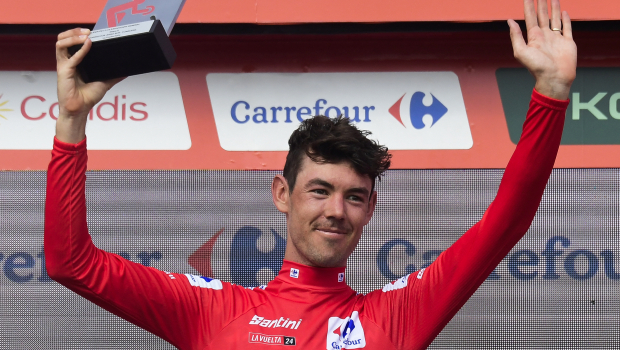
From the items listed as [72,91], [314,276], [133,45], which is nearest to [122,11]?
[133,45]

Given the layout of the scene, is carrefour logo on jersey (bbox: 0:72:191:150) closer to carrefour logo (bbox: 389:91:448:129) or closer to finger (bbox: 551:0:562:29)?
carrefour logo (bbox: 389:91:448:129)

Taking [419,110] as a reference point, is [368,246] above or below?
below

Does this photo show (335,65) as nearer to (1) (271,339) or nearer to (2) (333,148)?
(2) (333,148)

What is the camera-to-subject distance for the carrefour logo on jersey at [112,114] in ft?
10.4

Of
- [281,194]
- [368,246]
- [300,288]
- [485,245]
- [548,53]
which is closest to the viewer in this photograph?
[548,53]

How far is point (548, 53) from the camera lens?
4.73 ft

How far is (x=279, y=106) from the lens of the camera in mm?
3197

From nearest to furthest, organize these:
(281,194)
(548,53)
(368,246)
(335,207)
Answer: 1. (548,53)
2. (335,207)
3. (281,194)
4. (368,246)

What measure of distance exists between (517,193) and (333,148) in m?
0.57

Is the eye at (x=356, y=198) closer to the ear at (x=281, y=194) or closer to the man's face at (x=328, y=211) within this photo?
the man's face at (x=328, y=211)

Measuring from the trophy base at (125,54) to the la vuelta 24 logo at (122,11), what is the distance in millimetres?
64

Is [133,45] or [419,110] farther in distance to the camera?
[419,110]

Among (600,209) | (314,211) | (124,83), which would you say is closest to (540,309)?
(600,209)

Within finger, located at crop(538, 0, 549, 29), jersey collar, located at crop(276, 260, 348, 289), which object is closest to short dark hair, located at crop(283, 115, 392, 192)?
jersey collar, located at crop(276, 260, 348, 289)
